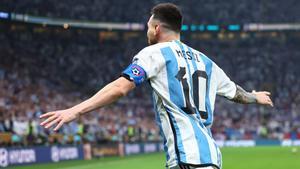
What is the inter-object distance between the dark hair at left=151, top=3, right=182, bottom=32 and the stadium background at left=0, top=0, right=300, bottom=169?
55.3 feet

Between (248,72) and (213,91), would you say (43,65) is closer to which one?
(248,72)

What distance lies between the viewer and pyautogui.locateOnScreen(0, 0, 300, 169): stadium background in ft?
92.5

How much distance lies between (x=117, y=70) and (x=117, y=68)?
1.29 feet

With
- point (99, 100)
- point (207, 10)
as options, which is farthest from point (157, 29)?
point (207, 10)

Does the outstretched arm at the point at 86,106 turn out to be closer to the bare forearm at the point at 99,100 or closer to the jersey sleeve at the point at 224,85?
the bare forearm at the point at 99,100

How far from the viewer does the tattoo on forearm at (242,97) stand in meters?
5.33

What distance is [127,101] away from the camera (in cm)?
4769

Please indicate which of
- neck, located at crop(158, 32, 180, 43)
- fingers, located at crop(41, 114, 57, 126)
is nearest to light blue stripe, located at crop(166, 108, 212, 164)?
neck, located at crop(158, 32, 180, 43)

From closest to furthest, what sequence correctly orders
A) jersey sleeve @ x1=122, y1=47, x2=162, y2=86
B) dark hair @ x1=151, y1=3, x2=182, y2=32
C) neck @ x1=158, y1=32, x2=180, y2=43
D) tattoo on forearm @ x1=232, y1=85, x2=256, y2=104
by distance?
jersey sleeve @ x1=122, y1=47, x2=162, y2=86
dark hair @ x1=151, y1=3, x2=182, y2=32
neck @ x1=158, y1=32, x2=180, y2=43
tattoo on forearm @ x1=232, y1=85, x2=256, y2=104

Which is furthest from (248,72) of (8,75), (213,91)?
(213,91)

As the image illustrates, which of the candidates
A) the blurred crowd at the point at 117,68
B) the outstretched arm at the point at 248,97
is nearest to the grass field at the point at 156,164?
the blurred crowd at the point at 117,68

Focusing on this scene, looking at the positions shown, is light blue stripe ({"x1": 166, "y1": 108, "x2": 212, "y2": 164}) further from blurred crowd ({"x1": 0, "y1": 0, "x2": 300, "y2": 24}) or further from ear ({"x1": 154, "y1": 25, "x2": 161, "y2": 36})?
blurred crowd ({"x1": 0, "y1": 0, "x2": 300, "y2": 24})

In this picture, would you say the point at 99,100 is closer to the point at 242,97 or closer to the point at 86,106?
the point at 86,106

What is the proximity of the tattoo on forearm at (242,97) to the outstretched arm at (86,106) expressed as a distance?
1477mm
